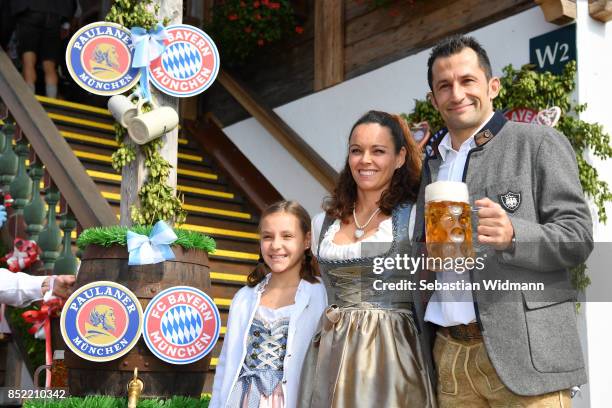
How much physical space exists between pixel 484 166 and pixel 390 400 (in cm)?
64

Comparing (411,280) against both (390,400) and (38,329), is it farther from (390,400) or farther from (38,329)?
(38,329)

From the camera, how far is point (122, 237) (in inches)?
128

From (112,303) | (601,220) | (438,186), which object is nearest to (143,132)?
(112,303)

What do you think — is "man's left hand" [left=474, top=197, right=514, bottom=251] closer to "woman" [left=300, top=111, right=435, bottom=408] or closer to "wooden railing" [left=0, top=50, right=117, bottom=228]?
"woman" [left=300, top=111, right=435, bottom=408]

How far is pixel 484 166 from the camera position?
196 cm

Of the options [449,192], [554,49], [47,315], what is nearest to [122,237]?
[47,315]

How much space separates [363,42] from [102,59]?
2.90 m

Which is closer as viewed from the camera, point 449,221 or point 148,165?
point 449,221

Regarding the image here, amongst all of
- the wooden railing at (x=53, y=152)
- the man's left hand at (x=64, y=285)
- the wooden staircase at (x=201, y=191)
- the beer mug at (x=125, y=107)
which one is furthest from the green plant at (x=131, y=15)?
the wooden staircase at (x=201, y=191)

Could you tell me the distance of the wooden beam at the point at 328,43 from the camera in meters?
6.09

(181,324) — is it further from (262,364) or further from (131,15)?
(131,15)

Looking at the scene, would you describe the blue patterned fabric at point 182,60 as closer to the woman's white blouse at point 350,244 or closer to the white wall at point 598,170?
the woman's white blouse at point 350,244

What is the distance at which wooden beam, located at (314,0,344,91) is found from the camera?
6.09 meters

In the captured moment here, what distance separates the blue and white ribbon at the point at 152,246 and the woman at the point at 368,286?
969 millimetres
